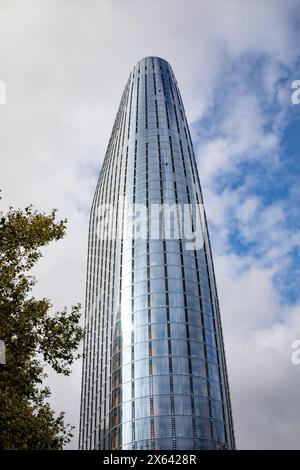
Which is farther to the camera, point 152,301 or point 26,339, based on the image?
point 152,301

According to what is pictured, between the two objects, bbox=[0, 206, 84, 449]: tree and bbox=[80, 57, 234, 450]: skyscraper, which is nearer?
bbox=[0, 206, 84, 449]: tree

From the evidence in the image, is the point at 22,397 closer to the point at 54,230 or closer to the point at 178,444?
the point at 54,230

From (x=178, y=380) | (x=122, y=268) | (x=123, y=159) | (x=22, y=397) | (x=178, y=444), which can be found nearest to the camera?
(x=22, y=397)

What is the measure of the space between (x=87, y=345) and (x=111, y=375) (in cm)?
3434

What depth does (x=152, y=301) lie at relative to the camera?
116 m

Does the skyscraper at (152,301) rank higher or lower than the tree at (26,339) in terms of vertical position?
higher

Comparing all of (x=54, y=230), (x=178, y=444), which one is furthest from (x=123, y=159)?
(x=54, y=230)

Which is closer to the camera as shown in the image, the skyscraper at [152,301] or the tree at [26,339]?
the tree at [26,339]

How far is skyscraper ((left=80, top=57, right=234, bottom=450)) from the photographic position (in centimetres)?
10306

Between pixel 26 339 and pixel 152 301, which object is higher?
pixel 152 301

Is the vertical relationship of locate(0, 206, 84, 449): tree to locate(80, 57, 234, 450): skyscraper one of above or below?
below

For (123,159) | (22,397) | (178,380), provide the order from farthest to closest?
(123,159), (178,380), (22,397)

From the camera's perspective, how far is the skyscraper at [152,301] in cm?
10306

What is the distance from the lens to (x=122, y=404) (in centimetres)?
10675
